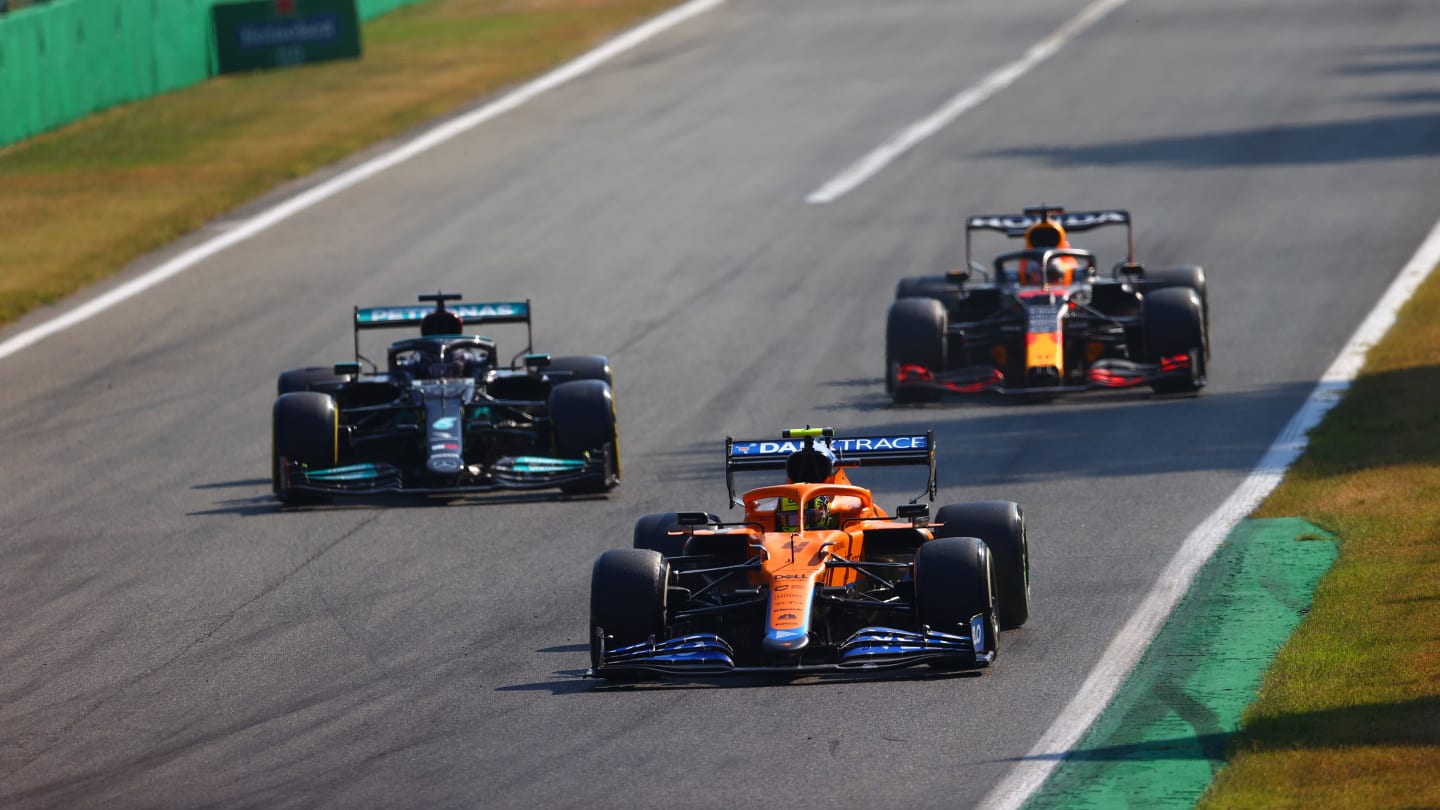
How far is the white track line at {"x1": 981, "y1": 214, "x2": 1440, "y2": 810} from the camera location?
12.5 metres

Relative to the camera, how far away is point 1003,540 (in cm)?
1536

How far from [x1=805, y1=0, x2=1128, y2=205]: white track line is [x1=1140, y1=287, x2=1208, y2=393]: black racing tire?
1460 cm

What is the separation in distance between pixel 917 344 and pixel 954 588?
1127cm

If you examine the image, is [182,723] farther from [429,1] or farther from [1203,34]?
[429,1]

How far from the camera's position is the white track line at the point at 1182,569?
12.5 meters

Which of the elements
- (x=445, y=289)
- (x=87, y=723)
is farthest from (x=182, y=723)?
(x=445, y=289)

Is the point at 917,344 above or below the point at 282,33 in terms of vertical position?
below

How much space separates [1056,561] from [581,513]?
4.77 metres

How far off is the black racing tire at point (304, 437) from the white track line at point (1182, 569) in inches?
316

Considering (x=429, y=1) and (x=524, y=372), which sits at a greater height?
(x=429, y=1)

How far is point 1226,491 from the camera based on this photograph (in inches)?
811

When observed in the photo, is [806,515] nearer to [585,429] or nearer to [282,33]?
[585,429]

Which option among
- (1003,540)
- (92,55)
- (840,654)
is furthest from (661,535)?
(92,55)

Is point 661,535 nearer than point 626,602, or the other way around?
point 626,602
